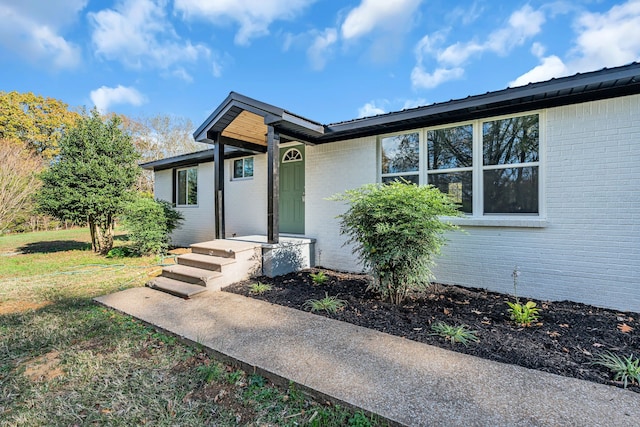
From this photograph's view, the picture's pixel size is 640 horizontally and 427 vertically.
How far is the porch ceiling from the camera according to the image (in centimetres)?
566

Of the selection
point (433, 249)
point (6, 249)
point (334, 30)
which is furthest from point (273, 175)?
point (6, 249)

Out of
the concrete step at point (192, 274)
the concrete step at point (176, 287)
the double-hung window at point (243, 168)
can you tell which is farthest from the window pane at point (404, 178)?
the double-hung window at point (243, 168)

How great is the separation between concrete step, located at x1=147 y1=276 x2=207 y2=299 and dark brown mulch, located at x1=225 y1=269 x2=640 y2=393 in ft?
1.89

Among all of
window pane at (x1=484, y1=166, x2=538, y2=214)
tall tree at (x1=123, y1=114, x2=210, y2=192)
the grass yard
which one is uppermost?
tall tree at (x1=123, y1=114, x2=210, y2=192)

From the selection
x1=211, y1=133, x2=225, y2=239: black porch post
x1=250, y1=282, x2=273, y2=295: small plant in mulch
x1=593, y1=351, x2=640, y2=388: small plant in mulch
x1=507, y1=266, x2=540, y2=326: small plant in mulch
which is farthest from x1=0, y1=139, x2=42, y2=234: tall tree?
x1=593, y1=351, x2=640, y2=388: small plant in mulch

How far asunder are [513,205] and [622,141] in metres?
1.42

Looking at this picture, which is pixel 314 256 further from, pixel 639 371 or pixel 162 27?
pixel 162 27

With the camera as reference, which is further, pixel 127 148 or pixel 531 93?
pixel 127 148

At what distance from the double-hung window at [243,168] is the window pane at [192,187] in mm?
2060

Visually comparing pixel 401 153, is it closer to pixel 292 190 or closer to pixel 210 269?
pixel 292 190

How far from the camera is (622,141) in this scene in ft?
12.1

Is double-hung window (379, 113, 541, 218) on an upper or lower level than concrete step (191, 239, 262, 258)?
upper

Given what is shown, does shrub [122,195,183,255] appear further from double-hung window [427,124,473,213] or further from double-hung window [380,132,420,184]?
double-hung window [427,124,473,213]

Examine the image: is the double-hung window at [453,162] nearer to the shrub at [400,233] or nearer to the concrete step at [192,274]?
the shrub at [400,233]
